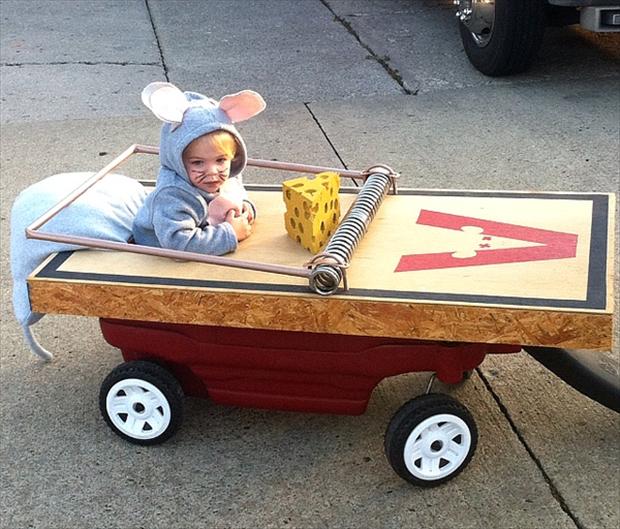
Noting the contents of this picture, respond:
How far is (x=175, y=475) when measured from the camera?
269cm

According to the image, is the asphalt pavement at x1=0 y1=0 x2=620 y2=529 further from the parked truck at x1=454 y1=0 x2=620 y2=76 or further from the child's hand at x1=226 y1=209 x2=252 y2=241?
the child's hand at x1=226 y1=209 x2=252 y2=241

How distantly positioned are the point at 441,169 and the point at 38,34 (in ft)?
13.1

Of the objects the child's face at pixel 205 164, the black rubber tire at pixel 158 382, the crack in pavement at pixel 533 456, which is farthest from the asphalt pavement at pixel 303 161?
the child's face at pixel 205 164

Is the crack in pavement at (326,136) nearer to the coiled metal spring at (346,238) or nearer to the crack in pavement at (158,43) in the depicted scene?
the crack in pavement at (158,43)

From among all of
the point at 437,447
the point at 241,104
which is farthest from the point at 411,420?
the point at 241,104

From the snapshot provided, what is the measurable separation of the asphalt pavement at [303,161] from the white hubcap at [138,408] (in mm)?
66

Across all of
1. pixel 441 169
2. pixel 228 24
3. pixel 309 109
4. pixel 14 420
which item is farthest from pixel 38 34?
pixel 14 420

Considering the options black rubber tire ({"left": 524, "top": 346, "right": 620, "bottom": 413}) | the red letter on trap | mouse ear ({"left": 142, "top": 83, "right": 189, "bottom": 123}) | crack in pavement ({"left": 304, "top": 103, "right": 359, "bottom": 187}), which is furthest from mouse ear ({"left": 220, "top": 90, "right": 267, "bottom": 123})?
crack in pavement ({"left": 304, "top": 103, "right": 359, "bottom": 187})

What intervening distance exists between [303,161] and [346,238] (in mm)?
2347

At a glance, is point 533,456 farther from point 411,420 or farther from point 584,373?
point 411,420

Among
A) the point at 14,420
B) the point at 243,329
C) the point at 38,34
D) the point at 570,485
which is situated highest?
the point at 243,329

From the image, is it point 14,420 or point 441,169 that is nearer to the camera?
point 14,420

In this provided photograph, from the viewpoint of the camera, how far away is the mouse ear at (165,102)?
2506mm

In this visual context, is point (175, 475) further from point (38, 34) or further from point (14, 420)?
point (38, 34)
